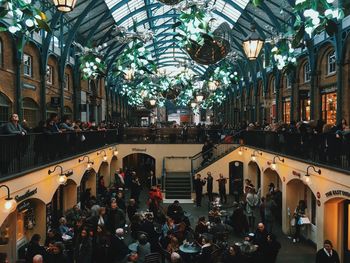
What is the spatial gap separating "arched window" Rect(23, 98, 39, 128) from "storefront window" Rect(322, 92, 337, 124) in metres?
15.7

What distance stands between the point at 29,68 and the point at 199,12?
14.5 meters

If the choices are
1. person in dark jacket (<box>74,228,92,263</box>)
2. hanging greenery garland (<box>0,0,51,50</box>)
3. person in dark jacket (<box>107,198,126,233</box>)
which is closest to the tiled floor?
person in dark jacket (<box>107,198,126,233</box>)

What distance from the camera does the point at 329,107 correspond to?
19.3m

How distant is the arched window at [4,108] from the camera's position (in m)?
16.6

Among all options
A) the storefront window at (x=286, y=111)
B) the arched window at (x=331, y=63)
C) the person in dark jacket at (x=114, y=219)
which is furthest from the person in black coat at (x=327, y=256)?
the storefront window at (x=286, y=111)

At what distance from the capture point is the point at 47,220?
13.1 meters

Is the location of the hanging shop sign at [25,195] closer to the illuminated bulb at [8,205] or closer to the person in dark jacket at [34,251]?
the illuminated bulb at [8,205]

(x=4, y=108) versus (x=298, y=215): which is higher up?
(x=4, y=108)

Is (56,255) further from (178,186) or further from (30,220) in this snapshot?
(178,186)

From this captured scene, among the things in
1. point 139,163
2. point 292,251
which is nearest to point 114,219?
point 292,251

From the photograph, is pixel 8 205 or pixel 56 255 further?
pixel 8 205

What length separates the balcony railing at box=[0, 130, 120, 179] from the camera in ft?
31.2

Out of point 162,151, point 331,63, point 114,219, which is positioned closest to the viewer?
point 114,219

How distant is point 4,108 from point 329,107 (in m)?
16.0
